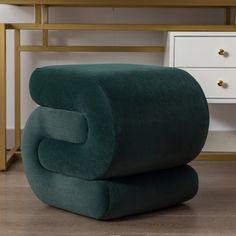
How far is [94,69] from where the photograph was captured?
2197mm

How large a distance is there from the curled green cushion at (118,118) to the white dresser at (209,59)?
0.71 meters

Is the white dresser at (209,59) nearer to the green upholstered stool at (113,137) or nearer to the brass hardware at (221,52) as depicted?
the brass hardware at (221,52)

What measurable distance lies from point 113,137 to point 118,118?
6 centimetres

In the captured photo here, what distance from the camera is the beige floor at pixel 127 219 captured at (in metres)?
2.05

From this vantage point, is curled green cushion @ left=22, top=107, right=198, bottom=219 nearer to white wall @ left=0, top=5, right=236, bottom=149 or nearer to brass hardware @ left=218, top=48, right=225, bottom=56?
A: brass hardware @ left=218, top=48, right=225, bottom=56

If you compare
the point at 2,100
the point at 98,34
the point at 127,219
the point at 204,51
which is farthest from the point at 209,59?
the point at 127,219

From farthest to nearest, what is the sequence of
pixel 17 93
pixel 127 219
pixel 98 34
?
1. pixel 98 34
2. pixel 17 93
3. pixel 127 219

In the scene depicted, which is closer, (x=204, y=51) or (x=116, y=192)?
(x=116, y=192)

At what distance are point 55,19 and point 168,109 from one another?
1.53 m

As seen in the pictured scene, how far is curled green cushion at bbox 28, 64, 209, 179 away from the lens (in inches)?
80.2

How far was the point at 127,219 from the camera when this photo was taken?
85.9 inches

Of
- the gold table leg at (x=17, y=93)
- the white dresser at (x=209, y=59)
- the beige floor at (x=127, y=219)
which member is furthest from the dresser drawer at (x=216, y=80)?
the gold table leg at (x=17, y=93)

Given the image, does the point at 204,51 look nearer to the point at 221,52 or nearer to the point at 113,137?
the point at 221,52

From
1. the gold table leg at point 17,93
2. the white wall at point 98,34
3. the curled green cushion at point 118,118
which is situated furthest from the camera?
the white wall at point 98,34
